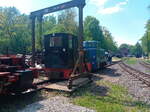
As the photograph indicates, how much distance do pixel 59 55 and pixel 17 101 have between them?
4844mm

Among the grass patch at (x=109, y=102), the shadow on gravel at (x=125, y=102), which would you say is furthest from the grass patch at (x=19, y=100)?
A: the shadow on gravel at (x=125, y=102)

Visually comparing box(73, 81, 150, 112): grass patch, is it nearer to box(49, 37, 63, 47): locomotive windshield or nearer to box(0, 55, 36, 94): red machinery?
box(0, 55, 36, 94): red machinery

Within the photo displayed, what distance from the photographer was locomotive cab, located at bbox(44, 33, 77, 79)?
11.7m

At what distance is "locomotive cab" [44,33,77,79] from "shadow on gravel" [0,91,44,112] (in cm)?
318

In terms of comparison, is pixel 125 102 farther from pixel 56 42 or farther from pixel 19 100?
pixel 56 42

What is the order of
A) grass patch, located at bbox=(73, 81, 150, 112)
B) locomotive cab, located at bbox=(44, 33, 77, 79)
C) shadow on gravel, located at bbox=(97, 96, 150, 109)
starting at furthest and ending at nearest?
1. locomotive cab, located at bbox=(44, 33, 77, 79)
2. shadow on gravel, located at bbox=(97, 96, 150, 109)
3. grass patch, located at bbox=(73, 81, 150, 112)

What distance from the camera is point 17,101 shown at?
743 centimetres

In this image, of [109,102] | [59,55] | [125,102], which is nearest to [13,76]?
[109,102]

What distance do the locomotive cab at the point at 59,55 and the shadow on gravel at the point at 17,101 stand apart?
10.4 ft

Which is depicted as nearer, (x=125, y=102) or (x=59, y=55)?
(x=125, y=102)

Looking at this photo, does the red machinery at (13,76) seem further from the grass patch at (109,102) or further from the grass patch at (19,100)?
the grass patch at (109,102)

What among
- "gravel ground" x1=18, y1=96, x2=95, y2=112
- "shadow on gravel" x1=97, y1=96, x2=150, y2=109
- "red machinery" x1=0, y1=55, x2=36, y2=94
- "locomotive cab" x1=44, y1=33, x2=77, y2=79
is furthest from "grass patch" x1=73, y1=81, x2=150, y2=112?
"locomotive cab" x1=44, y1=33, x2=77, y2=79

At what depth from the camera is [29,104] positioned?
7109mm

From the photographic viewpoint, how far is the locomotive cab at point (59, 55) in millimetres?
11719
